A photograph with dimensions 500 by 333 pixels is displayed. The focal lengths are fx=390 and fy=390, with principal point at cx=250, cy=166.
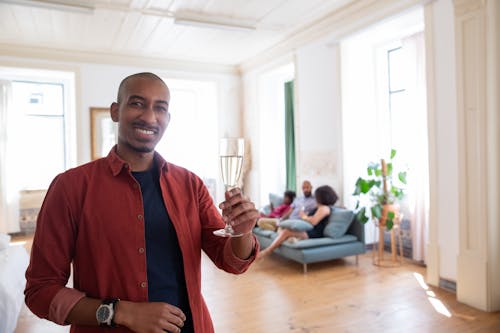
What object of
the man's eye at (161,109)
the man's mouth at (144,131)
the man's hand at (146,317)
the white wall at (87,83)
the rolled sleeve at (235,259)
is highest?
the white wall at (87,83)

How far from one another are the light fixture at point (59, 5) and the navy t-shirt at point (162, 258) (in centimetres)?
428

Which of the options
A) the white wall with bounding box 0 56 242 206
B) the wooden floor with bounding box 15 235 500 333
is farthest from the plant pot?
the white wall with bounding box 0 56 242 206

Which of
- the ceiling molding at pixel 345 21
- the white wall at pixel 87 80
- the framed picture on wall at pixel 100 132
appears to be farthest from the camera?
the framed picture on wall at pixel 100 132

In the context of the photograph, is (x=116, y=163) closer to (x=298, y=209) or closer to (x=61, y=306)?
(x=61, y=306)

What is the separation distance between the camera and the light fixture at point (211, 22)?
5.10 meters

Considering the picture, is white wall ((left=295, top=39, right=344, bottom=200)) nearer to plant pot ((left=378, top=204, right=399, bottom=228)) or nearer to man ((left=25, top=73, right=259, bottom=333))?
plant pot ((left=378, top=204, right=399, bottom=228))

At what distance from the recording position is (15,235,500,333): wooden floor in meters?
3.16

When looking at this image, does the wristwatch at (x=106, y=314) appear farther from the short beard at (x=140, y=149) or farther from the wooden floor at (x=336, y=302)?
the wooden floor at (x=336, y=302)

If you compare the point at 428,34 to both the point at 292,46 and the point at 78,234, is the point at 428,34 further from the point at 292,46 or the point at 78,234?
the point at 78,234

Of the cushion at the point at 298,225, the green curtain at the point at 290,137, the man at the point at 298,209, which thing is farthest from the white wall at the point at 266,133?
the cushion at the point at 298,225

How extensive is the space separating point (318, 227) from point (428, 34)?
2562 mm

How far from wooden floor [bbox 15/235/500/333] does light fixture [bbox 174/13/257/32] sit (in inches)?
128

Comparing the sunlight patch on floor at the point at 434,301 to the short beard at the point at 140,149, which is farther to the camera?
the sunlight patch on floor at the point at 434,301

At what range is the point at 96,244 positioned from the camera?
112 cm
